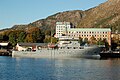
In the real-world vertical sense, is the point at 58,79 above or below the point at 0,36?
below

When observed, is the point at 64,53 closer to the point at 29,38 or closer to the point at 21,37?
the point at 29,38

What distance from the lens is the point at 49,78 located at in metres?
56.7

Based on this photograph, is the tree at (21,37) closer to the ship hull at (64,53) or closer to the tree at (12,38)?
the tree at (12,38)

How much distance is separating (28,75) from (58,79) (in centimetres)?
678

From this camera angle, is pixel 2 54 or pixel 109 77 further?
pixel 2 54

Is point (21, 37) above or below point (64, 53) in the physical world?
above

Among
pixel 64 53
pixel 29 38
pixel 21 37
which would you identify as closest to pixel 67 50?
pixel 64 53

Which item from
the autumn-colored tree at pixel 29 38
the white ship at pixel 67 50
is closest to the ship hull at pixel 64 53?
the white ship at pixel 67 50

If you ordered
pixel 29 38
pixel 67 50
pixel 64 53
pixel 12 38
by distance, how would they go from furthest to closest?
pixel 12 38 < pixel 29 38 < pixel 64 53 < pixel 67 50

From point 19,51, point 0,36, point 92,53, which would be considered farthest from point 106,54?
point 0,36

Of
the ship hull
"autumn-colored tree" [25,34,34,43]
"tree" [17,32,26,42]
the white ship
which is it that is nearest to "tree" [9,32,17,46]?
"tree" [17,32,26,42]

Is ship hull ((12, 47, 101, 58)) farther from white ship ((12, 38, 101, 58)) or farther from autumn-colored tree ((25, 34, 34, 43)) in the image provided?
autumn-colored tree ((25, 34, 34, 43))

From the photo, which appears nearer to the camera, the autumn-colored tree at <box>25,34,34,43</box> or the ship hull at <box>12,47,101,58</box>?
the ship hull at <box>12,47,101,58</box>

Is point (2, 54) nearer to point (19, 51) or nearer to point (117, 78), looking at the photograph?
point (19, 51)
